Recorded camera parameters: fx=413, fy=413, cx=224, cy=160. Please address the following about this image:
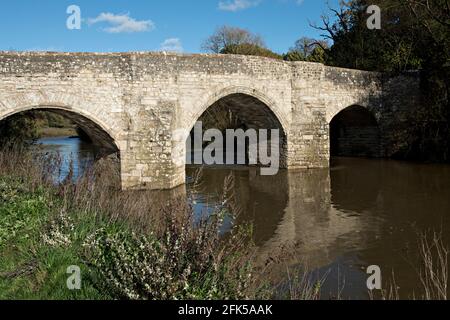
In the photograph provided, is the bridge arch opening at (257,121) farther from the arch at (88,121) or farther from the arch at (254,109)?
the arch at (88,121)

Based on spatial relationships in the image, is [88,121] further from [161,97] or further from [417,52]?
[417,52]

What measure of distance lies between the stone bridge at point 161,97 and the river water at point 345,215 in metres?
1.27

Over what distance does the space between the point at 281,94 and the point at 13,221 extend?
10079 mm

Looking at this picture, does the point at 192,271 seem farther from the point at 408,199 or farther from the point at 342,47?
the point at 342,47

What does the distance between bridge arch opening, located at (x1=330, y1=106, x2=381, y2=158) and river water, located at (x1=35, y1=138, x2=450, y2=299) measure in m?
3.02

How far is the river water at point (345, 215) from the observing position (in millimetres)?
5336

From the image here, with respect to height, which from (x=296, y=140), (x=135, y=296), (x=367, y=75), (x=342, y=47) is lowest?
(x=135, y=296)

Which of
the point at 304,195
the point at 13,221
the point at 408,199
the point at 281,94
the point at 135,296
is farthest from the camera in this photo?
the point at 281,94

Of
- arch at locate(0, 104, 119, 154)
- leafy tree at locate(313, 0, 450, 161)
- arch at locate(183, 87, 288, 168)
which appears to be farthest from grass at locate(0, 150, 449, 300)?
leafy tree at locate(313, 0, 450, 161)

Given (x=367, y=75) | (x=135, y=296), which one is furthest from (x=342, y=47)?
(x=135, y=296)

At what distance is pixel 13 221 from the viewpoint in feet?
17.9

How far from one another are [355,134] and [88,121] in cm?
1245

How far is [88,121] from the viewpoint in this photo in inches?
428

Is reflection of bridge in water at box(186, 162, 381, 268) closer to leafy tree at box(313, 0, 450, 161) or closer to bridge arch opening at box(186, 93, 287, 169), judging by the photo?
bridge arch opening at box(186, 93, 287, 169)
